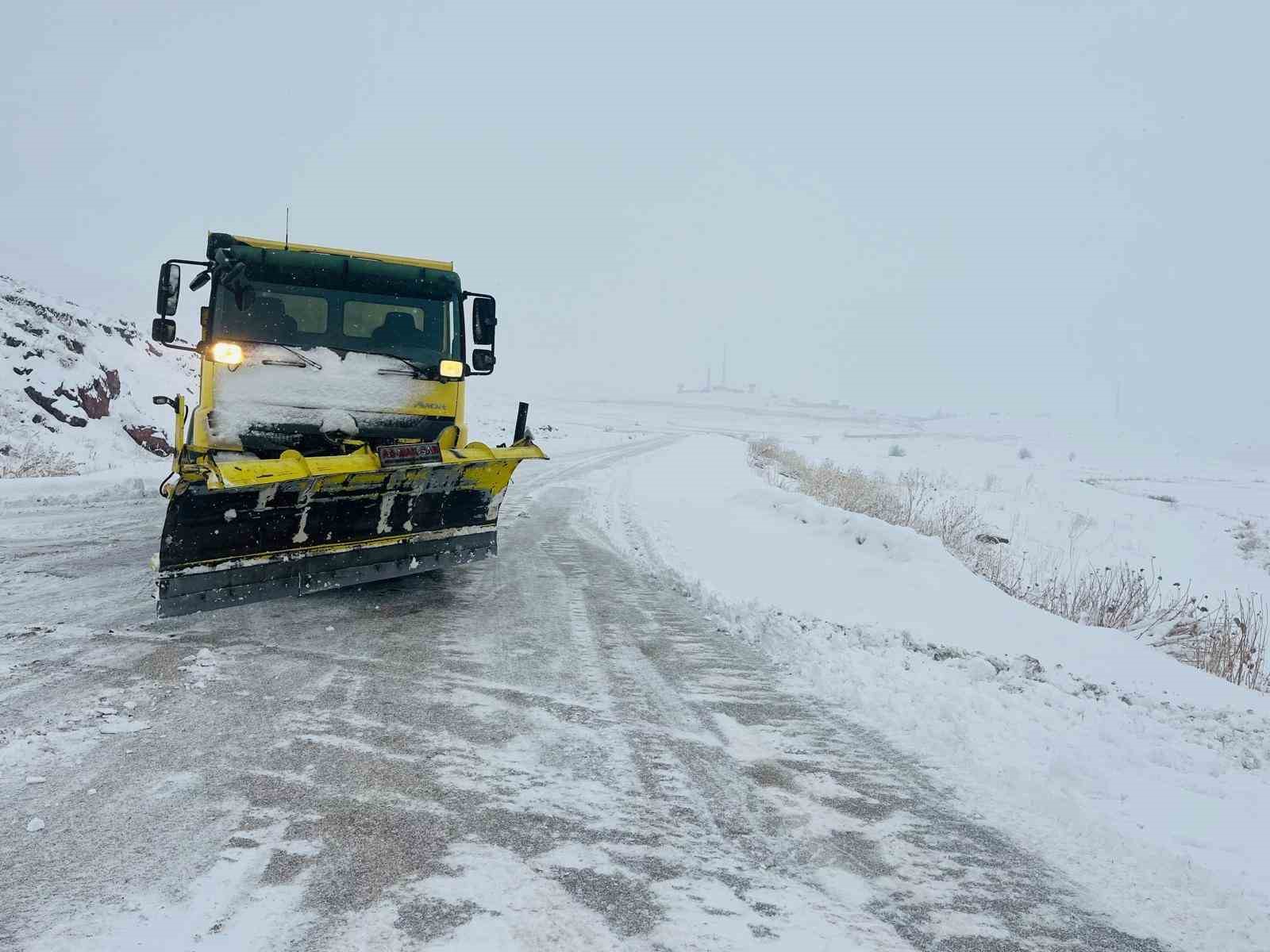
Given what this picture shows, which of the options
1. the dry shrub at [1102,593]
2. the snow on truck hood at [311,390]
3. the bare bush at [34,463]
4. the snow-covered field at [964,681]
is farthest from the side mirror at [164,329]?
the bare bush at [34,463]

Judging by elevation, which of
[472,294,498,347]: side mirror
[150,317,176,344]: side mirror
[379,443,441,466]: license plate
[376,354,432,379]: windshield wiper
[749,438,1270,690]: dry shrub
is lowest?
[749,438,1270,690]: dry shrub

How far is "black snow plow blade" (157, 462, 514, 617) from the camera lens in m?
4.86

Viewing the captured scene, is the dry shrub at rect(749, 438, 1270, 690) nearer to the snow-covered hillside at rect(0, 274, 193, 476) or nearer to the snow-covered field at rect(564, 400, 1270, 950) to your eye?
the snow-covered field at rect(564, 400, 1270, 950)

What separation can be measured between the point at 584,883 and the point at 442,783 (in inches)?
34.4

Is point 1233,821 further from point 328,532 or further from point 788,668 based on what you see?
point 328,532

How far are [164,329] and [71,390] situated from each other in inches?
551

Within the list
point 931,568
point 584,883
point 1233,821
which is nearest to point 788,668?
point 1233,821

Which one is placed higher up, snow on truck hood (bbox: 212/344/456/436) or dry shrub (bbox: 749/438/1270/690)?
snow on truck hood (bbox: 212/344/456/436)

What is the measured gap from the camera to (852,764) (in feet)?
11.2

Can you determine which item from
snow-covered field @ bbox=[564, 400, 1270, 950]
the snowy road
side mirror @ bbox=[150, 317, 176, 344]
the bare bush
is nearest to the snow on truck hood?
side mirror @ bbox=[150, 317, 176, 344]

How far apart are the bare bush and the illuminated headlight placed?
8.61 m

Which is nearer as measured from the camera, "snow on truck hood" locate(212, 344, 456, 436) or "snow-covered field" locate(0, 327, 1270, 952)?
"snow-covered field" locate(0, 327, 1270, 952)

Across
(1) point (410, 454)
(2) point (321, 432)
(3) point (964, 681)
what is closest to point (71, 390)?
(2) point (321, 432)

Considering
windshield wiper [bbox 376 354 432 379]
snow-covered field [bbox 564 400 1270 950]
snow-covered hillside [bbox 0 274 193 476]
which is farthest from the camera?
snow-covered hillside [bbox 0 274 193 476]
